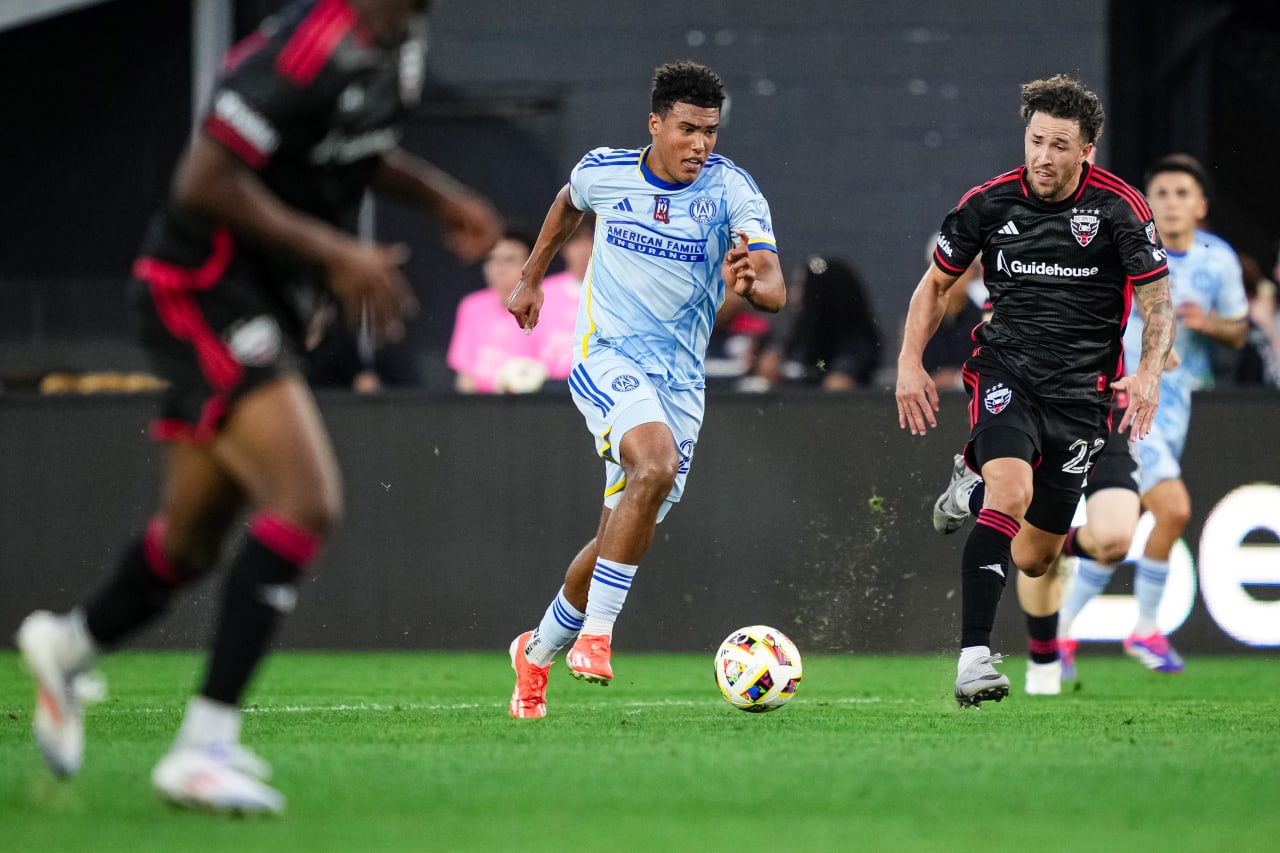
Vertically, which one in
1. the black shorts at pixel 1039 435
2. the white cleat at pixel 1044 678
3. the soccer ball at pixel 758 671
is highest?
the black shorts at pixel 1039 435

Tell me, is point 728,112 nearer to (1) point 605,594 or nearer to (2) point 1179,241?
(2) point 1179,241

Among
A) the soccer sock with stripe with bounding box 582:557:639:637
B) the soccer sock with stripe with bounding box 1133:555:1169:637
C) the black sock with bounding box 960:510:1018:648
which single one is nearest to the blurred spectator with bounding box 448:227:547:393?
the soccer sock with stripe with bounding box 1133:555:1169:637

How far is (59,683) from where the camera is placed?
4.43 metres

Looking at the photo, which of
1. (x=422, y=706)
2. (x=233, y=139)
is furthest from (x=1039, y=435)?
(x=233, y=139)

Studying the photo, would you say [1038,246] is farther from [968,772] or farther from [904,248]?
[904,248]

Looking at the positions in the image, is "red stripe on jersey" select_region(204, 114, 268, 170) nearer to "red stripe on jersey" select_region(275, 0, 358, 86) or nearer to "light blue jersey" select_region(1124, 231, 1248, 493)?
"red stripe on jersey" select_region(275, 0, 358, 86)

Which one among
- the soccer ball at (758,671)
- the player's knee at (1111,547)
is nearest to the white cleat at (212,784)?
the soccer ball at (758,671)

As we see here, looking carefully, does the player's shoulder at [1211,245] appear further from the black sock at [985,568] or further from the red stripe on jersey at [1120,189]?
the black sock at [985,568]

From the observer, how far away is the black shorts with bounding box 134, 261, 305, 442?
4.25 metres

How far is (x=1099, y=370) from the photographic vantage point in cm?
703

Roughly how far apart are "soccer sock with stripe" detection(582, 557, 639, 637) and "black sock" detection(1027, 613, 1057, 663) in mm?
2295

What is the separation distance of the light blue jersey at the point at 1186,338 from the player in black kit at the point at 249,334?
227 inches

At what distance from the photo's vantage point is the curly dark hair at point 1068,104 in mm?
6742

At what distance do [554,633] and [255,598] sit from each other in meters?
2.73
